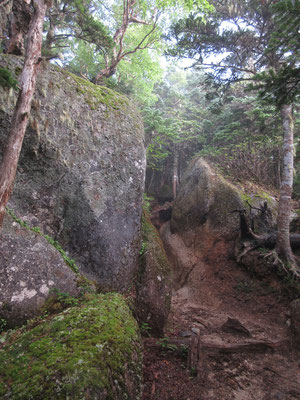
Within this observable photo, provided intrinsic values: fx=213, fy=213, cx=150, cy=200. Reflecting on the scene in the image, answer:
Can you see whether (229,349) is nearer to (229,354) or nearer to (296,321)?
(229,354)

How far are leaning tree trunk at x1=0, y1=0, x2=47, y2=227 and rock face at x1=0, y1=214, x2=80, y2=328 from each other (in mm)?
973


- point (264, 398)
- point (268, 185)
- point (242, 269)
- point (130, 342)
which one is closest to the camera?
point (130, 342)

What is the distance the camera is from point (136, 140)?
816 centimetres

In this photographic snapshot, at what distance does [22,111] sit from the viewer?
436 cm

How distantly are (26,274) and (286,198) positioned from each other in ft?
29.2

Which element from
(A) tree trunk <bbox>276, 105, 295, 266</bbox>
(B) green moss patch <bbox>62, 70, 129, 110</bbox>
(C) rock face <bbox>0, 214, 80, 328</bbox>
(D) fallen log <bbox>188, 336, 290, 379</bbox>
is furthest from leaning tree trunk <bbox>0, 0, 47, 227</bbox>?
(A) tree trunk <bbox>276, 105, 295, 266</bbox>

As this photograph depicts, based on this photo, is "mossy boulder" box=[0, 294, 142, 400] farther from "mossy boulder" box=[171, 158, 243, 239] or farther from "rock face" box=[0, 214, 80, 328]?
"mossy boulder" box=[171, 158, 243, 239]

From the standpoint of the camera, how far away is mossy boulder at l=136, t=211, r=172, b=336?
660cm

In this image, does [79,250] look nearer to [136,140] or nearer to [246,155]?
[136,140]

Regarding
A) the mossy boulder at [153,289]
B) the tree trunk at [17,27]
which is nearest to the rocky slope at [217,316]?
the mossy boulder at [153,289]

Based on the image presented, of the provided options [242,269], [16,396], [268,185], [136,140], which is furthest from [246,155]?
[16,396]

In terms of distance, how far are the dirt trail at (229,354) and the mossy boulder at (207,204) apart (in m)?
2.23

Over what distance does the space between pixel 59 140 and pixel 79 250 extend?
3300 millimetres

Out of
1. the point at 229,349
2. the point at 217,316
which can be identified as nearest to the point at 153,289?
the point at 229,349
